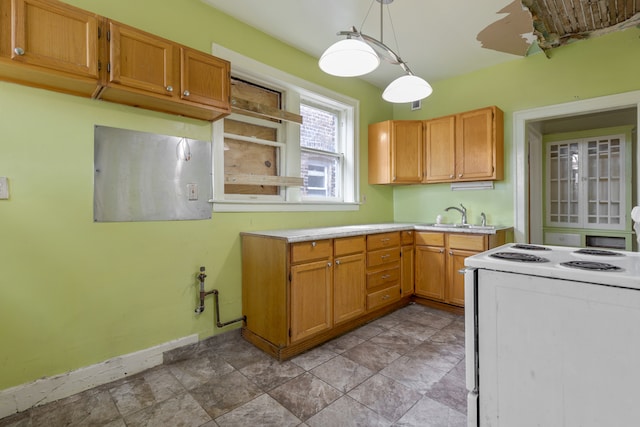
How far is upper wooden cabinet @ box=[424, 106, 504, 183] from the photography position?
3357 mm

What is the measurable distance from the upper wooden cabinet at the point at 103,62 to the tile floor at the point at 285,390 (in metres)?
1.85

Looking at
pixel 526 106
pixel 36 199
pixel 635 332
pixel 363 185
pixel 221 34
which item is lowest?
pixel 635 332

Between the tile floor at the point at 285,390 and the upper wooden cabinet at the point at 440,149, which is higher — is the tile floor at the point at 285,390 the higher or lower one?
the lower one

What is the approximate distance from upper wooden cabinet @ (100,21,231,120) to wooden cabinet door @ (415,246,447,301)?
2.54 meters

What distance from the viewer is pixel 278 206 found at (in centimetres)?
300

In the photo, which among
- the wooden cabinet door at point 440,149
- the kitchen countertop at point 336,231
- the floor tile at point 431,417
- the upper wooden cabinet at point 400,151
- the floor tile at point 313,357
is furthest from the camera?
the upper wooden cabinet at point 400,151

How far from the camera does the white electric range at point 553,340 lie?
1.02 meters

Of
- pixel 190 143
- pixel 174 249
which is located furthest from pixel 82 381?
pixel 190 143

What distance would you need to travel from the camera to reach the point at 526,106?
3391 mm

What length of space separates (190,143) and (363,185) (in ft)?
7.34

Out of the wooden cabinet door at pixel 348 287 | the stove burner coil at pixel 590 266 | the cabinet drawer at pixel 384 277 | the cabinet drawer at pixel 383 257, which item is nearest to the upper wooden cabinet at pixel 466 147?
the cabinet drawer at pixel 383 257

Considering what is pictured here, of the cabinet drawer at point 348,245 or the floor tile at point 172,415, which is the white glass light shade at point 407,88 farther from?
the floor tile at point 172,415

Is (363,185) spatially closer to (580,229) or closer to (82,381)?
(82,381)

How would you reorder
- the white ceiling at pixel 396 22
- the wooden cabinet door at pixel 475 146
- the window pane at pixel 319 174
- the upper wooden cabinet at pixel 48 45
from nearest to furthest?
the upper wooden cabinet at pixel 48 45 → the white ceiling at pixel 396 22 → the wooden cabinet door at pixel 475 146 → the window pane at pixel 319 174
